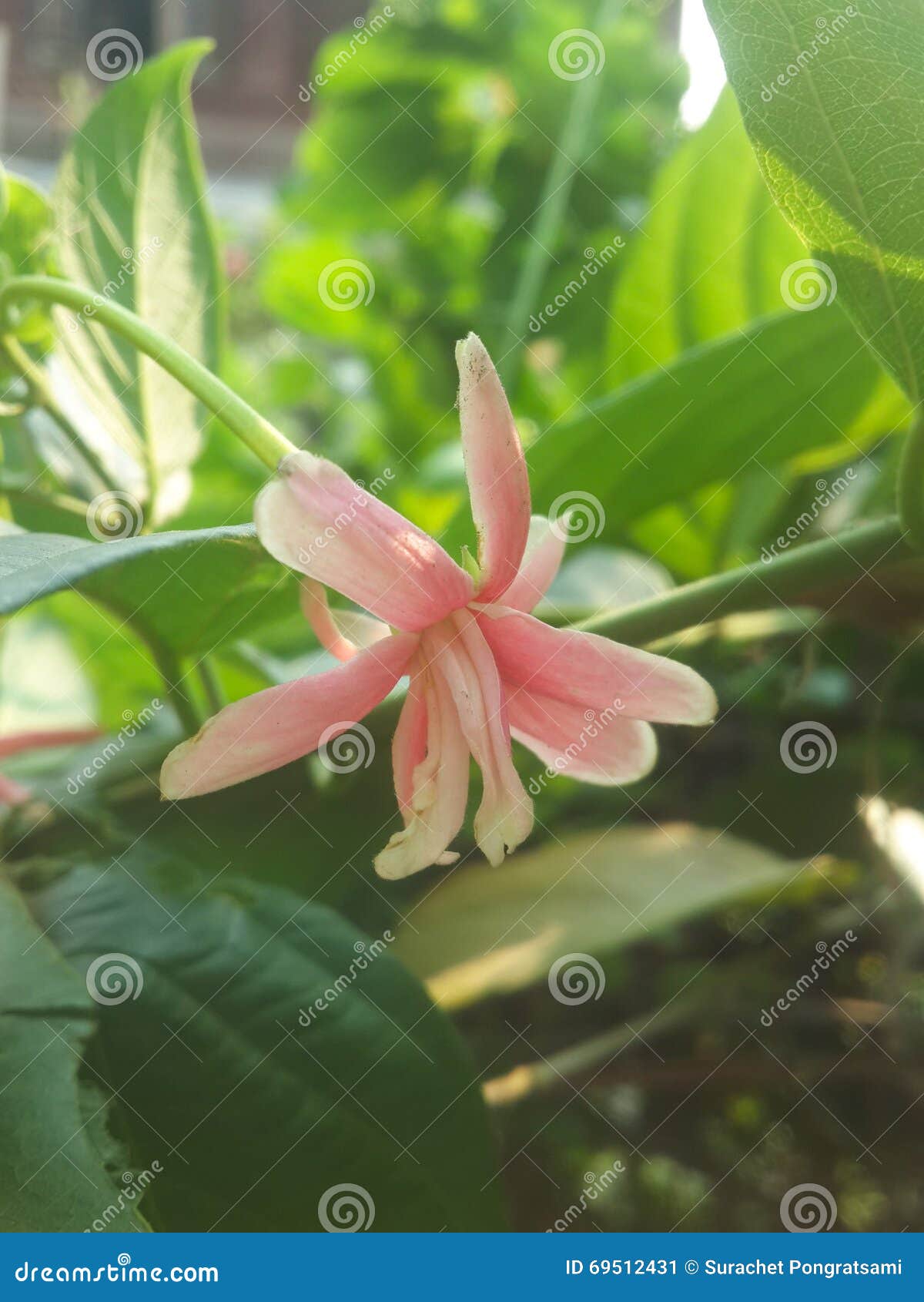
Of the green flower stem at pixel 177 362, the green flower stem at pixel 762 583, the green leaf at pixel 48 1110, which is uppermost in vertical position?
the green flower stem at pixel 762 583

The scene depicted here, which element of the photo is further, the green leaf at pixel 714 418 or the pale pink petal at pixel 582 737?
the green leaf at pixel 714 418

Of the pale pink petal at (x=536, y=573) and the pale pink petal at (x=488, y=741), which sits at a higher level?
the pale pink petal at (x=536, y=573)

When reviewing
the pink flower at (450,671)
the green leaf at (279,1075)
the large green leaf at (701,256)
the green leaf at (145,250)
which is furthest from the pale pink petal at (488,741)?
the large green leaf at (701,256)

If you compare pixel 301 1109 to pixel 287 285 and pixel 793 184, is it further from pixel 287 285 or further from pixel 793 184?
pixel 287 285

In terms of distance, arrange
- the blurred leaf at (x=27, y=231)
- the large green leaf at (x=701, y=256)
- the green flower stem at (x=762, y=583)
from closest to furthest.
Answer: the green flower stem at (x=762, y=583), the blurred leaf at (x=27, y=231), the large green leaf at (x=701, y=256)

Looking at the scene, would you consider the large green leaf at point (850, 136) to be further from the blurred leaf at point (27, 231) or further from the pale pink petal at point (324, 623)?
the blurred leaf at point (27, 231)

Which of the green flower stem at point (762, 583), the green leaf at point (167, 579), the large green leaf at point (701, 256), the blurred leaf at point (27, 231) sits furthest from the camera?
the large green leaf at point (701, 256)

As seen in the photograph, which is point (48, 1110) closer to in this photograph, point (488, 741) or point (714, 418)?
point (488, 741)
